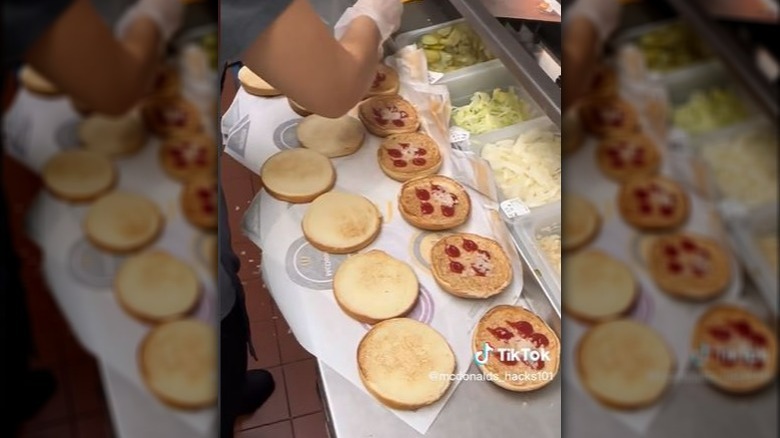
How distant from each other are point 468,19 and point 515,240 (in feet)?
0.84

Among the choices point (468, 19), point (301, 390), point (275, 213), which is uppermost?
point (468, 19)

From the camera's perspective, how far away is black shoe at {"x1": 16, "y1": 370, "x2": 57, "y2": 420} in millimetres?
744

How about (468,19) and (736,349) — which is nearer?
(736,349)

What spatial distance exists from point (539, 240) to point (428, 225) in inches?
4.9

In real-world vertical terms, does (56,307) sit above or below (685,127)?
below

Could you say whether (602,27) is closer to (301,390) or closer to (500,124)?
(500,124)

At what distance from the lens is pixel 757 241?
2.25 ft

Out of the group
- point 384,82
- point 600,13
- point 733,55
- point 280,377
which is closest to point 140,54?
point 384,82

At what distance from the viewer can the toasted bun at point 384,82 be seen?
0.81 metres

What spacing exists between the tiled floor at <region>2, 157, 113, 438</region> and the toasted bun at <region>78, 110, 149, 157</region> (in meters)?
0.12

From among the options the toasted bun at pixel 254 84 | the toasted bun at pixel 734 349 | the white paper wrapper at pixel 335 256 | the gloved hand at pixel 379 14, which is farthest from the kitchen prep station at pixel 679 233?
the toasted bun at pixel 254 84

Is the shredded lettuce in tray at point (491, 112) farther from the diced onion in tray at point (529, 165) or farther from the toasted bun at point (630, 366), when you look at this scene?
the toasted bun at point (630, 366)

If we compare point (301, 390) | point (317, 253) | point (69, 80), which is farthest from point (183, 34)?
point (301, 390)

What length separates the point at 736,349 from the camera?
0.70 meters
